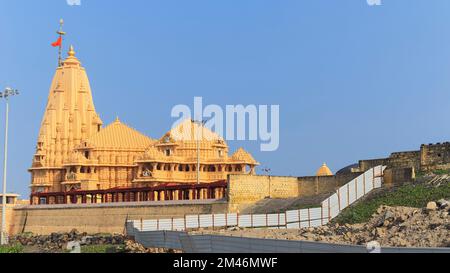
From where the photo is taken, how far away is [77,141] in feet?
322

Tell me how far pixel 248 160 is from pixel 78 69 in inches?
1027

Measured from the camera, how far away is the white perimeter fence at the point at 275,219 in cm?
4766

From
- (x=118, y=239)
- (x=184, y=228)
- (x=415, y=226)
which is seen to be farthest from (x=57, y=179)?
(x=415, y=226)

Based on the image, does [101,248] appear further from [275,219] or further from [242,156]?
[242,156]

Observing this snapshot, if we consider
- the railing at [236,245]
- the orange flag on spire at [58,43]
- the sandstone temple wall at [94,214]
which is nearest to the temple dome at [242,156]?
the sandstone temple wall at [94,214]

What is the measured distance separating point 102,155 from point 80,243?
120 ft

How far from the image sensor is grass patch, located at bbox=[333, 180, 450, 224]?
46469mm

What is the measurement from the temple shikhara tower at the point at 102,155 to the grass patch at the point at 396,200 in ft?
93.4

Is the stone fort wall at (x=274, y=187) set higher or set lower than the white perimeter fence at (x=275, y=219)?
higher

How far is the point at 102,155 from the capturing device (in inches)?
3595

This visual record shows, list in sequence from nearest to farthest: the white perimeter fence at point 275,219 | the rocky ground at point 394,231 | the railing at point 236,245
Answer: the railing at point 236,245 < the rocky ground at point 394,231 < the white perimeter fence at point 275,219

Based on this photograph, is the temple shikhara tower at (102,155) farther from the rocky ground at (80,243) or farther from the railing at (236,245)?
the railing at (236,245)

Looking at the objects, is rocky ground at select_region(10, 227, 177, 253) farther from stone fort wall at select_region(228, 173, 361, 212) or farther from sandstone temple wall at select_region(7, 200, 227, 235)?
stone fort wall at select_region(228, 173, 361, 212)

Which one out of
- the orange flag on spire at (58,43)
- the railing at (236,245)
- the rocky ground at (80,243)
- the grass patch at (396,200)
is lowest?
the rocky ground at (80,243)
